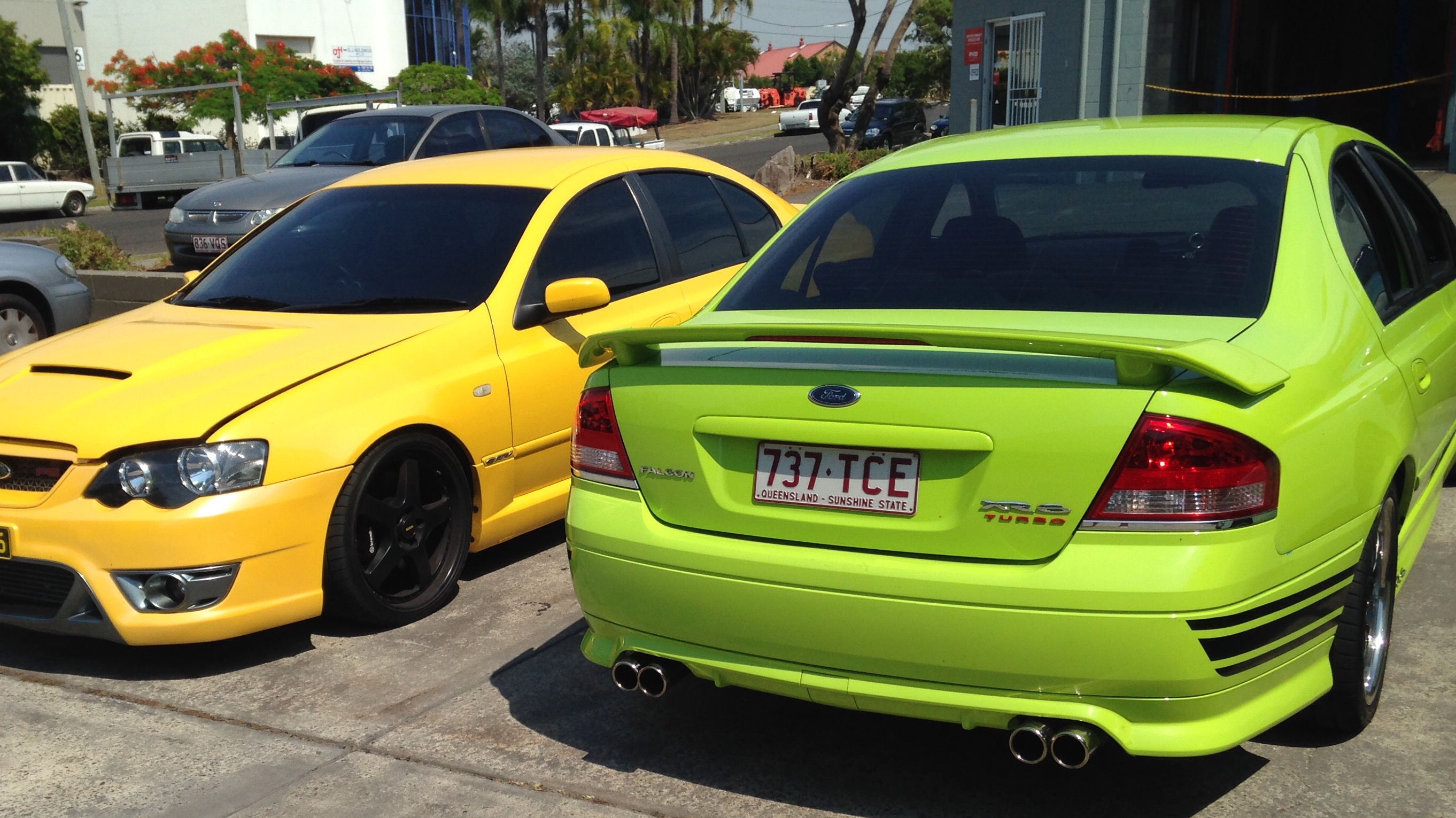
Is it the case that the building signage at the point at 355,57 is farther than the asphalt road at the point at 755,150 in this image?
Yes

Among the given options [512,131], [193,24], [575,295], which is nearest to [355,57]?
[193,24]

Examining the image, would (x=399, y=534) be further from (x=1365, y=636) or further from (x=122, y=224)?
(x=122, y=224)

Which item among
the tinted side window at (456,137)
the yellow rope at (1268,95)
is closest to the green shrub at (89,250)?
the tinted side window at (456,137)

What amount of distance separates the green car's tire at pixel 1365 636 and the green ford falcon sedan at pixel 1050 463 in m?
0.01

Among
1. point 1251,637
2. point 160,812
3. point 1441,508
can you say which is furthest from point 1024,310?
point 1441,508

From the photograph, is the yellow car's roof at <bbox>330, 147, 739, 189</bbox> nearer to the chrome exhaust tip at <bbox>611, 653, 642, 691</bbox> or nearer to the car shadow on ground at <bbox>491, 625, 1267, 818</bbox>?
the car shadow on ground at <bbox>491, 625, 1267, 818</bbox>

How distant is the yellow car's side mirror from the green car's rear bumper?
6.26 ft

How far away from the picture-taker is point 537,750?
3.67 metres

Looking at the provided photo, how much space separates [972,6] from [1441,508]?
61.6 ft

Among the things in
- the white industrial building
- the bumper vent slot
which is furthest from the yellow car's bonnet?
the white industrial building

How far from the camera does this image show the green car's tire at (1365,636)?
3.18 meters

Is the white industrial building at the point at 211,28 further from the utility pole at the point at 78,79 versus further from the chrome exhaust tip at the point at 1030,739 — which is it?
the chrome exhaust tip at the point at 1030,739

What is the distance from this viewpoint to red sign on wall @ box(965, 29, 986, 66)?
73.3 ft

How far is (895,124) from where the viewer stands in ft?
131
